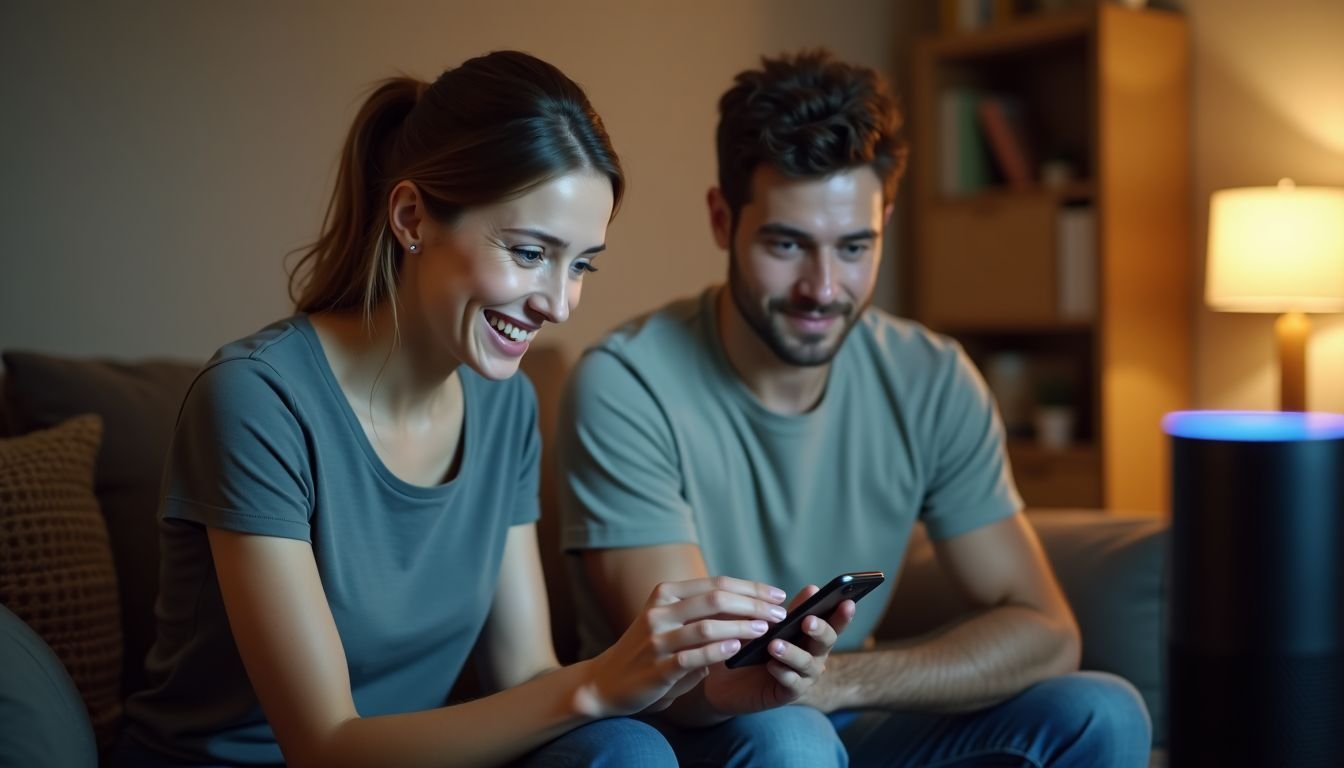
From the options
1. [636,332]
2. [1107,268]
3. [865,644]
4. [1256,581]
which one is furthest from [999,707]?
[1107,268]

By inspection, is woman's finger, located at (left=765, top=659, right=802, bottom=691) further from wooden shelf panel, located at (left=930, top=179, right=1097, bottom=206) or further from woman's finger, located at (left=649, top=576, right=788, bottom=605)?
wooden shelf panel, located at (left=930, top=179, right=1097, bottom=206)

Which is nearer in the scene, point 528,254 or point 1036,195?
point 528,254

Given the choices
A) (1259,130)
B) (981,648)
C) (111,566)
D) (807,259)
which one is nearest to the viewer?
(111,566)

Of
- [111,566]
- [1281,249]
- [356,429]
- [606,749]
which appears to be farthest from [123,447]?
[1281,249]

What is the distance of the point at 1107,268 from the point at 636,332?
5.44 ft

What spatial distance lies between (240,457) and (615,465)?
51 centimetres

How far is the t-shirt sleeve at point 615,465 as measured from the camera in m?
1.53

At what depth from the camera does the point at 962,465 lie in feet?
5.69

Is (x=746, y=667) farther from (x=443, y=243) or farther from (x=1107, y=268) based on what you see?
(x=1107, y=268)

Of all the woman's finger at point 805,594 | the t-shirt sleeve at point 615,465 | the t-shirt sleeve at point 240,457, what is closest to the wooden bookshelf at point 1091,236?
the t-shirt sleeve at point 615,465

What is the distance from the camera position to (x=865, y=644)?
1.72m

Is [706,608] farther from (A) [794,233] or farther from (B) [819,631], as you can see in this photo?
(A) [794,233]

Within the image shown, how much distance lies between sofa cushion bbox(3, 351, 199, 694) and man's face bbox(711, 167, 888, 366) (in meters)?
0.74

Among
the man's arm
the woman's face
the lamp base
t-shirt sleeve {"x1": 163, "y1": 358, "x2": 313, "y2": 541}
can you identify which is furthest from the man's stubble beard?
the lamp base
